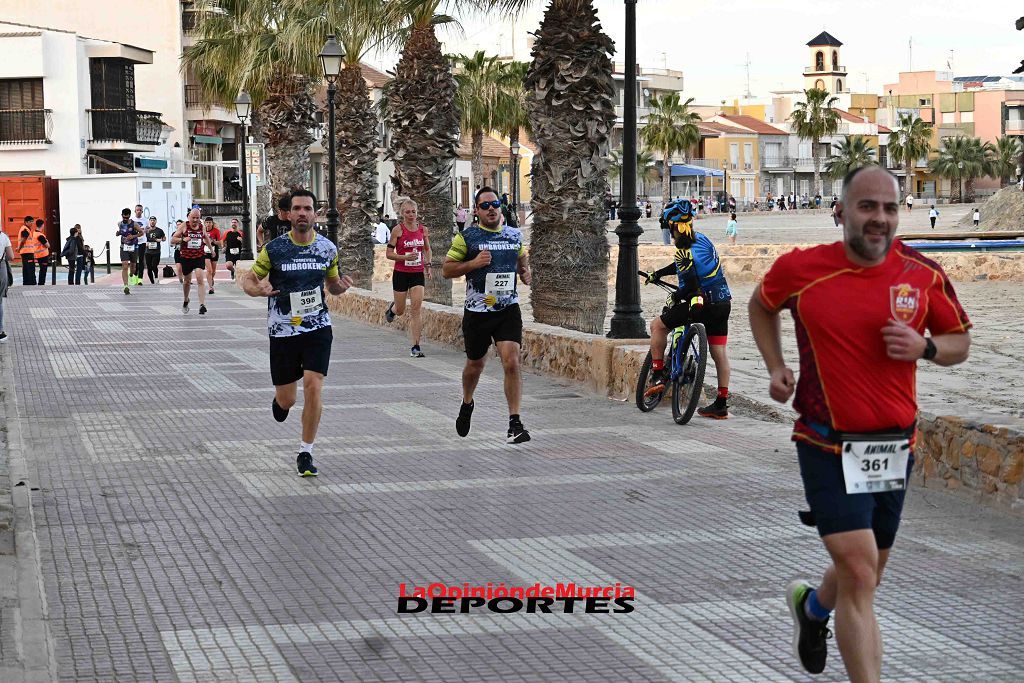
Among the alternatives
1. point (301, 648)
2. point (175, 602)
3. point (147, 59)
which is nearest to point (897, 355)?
point (301, 648)

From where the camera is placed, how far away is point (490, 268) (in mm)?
10609

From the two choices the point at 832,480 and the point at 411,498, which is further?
the point at 411,498

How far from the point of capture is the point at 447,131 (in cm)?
2381

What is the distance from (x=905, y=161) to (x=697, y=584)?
13594 centimetres

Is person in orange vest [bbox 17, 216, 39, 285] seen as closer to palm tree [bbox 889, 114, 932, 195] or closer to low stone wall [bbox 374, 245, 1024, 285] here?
low stone wall [bbox 374, 245, 1024, 285]

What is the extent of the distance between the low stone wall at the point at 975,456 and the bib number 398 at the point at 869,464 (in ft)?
11.6

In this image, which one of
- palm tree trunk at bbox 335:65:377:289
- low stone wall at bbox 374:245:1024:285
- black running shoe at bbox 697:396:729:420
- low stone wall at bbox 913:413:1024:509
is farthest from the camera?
low stone wall at bbox 374:245:1024:285

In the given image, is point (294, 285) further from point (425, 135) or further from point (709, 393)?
point (425, 135)

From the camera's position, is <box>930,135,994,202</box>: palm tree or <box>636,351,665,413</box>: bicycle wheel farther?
<box>930,135,994,202</box>: palm tree

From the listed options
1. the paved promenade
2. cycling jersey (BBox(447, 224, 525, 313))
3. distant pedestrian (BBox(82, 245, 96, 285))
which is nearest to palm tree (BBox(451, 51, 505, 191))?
distant pedestrian (BBox(82, 245, 96, 285))

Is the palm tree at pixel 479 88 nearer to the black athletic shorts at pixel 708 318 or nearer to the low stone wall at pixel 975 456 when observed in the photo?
the black athletic shorts at pixel 708 318

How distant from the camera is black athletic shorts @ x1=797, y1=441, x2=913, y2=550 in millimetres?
4566

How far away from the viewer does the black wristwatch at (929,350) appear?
4555 mm

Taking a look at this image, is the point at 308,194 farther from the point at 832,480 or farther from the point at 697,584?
the point at 832,480
